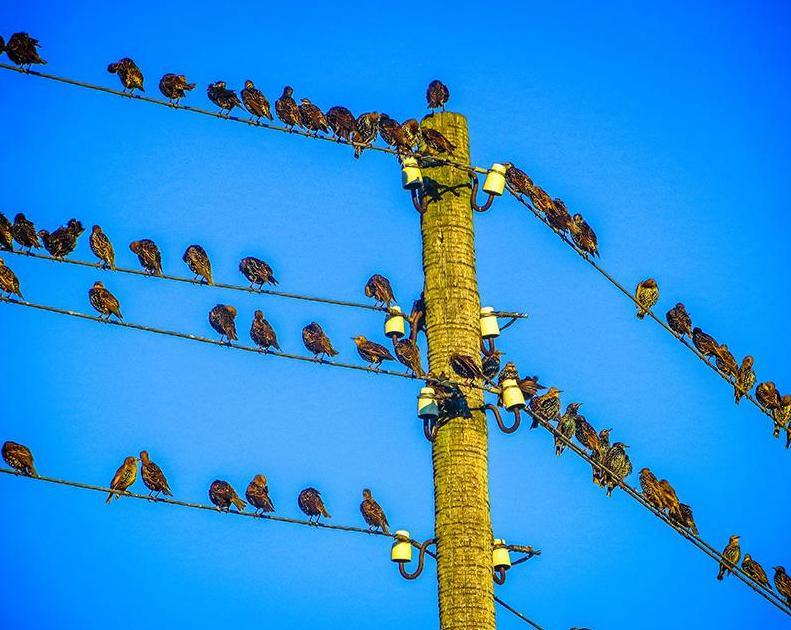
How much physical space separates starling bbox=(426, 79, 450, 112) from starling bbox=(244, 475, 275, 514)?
629cm

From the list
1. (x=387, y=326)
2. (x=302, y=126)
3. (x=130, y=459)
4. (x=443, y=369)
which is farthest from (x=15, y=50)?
(x=443, y=369)

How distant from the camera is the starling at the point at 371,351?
17.1 meters

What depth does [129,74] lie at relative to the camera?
18469 mm

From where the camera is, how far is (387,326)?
44.4 ft

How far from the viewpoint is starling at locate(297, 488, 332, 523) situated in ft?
60.6

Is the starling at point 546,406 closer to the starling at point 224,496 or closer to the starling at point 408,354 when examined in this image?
the starling at point 408,354

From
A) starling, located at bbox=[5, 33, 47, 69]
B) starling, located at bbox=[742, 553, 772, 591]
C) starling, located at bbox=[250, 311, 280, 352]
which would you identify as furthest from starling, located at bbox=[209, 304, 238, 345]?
starling, located at bbox=[742, 553, 772, 591]

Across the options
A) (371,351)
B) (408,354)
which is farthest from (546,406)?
(371,351)

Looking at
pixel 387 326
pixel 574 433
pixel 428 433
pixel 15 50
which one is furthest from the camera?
pixel 15 50

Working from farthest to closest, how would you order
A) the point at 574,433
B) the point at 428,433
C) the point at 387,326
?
the point at 574,433, the point at 387,326, the point at 428,433

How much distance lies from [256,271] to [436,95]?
4097 mm

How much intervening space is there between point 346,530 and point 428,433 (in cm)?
140

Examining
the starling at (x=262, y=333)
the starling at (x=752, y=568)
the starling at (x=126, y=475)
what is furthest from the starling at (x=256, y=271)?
the starling at (x=752, y=568)

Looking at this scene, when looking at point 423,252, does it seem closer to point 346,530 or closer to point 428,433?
point 428,433
